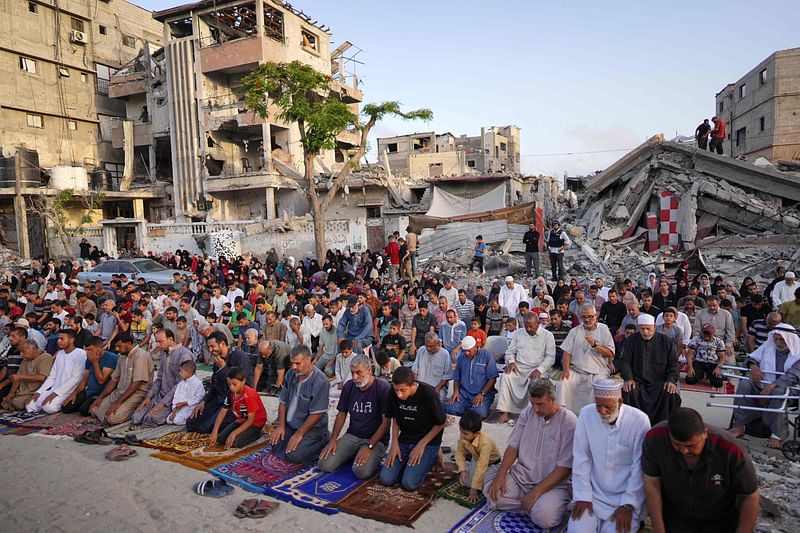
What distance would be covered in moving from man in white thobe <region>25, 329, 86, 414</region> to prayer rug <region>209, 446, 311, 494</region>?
3735mm

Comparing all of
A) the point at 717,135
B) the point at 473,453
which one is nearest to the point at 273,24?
the point at 717,135

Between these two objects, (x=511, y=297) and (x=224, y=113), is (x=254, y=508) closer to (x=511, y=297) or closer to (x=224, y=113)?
(x=511, y=297)

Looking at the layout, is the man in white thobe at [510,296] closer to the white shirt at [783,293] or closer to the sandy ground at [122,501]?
the white shirt at [783,293]

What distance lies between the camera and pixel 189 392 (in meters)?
6.93

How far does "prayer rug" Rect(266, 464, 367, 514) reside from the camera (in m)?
4.63

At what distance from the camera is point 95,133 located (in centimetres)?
3381

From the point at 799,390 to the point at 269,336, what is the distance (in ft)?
→ 26.2

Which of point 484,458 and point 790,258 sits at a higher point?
point 790,258

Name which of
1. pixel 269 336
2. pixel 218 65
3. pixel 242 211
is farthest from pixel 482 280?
pixel 218 65

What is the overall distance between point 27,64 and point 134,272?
71.7ft

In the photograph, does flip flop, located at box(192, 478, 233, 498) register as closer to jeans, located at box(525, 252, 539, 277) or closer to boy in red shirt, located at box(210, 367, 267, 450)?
boy in red shirt, located at box(210, 367, 267, 450)

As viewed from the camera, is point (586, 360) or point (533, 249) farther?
point (533, 249)

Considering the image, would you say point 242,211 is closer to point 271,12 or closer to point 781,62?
point 271,12

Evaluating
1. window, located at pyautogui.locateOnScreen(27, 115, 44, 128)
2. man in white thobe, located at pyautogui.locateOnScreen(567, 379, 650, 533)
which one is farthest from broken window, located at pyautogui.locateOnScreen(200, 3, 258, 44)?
man in white thobe, located at pyautogui.locateOnScreen(567, 379, 650, 533)
